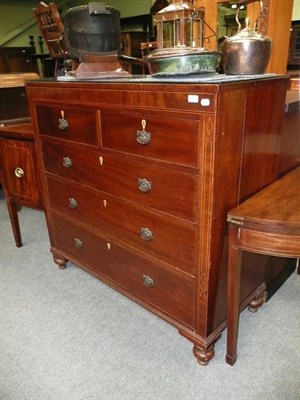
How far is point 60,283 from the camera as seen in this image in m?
1.91

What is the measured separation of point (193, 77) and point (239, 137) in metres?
0.26

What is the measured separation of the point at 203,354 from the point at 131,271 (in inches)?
18.6

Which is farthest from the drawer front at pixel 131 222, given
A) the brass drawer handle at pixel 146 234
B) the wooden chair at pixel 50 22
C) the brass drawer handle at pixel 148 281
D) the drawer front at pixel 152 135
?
the wooden chair at pixel 50 22

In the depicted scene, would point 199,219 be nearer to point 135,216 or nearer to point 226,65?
point 135,216

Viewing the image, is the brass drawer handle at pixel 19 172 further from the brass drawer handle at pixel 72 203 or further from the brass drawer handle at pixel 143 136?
the brass drawer handle at pixel 143 136

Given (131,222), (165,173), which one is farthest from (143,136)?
(131,222)

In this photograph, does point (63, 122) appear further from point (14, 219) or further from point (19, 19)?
point (19, 19)

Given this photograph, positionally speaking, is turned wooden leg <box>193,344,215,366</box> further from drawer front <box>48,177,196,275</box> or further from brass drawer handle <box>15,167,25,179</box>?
brass drawer handle <box>15,167,25,179</box>

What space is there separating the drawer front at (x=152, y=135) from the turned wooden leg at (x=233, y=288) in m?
0.30

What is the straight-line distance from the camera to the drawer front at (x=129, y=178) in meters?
1.15

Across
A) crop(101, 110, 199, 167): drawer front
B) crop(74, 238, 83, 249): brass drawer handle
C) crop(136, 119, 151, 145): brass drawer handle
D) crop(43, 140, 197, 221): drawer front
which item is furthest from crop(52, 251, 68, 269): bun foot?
crop(136, 119, 151, 145): brass drawer handle

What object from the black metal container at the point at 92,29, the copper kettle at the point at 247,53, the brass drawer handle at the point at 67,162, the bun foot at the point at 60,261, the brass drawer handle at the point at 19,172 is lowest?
the bun foot at the point at 60,261

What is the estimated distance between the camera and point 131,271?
154 cm

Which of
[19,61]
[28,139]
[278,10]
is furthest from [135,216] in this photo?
[19,61]
